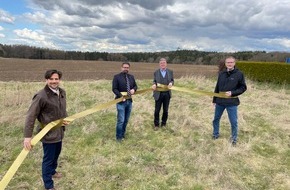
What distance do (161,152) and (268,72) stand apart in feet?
45.3

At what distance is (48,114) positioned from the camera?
4355mm

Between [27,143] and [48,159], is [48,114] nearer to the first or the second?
[27,143]

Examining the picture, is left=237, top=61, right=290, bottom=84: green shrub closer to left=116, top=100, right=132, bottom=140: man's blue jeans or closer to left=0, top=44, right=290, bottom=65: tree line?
left=116, top=100, right=132, bottom=140: man's blue jeans

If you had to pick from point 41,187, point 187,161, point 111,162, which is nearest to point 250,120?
point 187,161

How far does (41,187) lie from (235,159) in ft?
12.3

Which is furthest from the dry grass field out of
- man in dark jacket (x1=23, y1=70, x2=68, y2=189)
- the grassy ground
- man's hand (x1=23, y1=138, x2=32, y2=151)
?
man's hand (x1=23, y1=138, x2=32, y2=151)

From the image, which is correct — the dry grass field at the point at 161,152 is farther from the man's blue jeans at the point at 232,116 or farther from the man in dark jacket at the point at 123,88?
the man in dark jacket at the point at 123,88

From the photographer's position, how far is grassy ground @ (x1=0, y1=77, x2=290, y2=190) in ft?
16.9

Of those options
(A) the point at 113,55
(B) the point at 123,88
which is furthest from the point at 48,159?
(A) the point at 113,55

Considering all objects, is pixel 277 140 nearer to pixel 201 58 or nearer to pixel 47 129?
pixel 47 129

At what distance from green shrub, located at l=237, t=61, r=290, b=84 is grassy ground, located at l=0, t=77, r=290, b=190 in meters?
7.73

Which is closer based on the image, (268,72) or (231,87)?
(231,87)

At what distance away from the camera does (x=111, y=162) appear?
18.9ft

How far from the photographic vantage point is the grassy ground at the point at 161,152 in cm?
515
